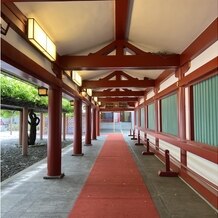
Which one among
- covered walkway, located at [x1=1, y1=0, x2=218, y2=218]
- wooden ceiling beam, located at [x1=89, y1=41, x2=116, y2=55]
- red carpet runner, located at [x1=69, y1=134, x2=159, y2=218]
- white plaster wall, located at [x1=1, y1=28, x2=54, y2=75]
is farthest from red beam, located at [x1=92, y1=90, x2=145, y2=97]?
white plaster wall, located at [x1=1, y1=28, x2=54, y2=75]

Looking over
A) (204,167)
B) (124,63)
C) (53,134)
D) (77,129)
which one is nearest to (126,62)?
(124,63)

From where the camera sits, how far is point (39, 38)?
4652mm

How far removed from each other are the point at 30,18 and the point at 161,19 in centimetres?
238

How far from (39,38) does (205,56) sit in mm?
3006

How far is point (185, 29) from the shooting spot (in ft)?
17.0

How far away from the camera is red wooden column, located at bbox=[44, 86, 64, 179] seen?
22.0 feet

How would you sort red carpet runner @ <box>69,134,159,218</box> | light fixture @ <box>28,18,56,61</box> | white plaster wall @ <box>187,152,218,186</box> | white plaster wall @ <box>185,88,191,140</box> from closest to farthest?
1. red carpet runner @ <box>69,134,159,218</box>
2. light fixture @ <box>28,18,56,61</box>
3. white plaster wall @ <box>187,152,218,186</box>
4. white plaster wall @ <box>185,88,191,140</box>

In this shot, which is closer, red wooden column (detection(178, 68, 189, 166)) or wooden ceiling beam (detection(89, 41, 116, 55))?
red wooden column (detection(178, 68, 189, 166))

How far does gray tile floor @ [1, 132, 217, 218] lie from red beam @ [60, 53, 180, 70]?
2751mm

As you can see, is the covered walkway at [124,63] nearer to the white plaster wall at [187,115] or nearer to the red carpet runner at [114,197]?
the white plaster wall at [187,115]

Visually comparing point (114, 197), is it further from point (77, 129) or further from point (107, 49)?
point (77, 129)

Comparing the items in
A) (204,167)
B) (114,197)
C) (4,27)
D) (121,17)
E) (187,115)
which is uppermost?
(121,17)

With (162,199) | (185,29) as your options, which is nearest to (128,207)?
(162,199)

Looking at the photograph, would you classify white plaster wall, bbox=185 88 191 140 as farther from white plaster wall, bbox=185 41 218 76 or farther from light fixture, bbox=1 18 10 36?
light fixture, bbox=1 18 10 36
